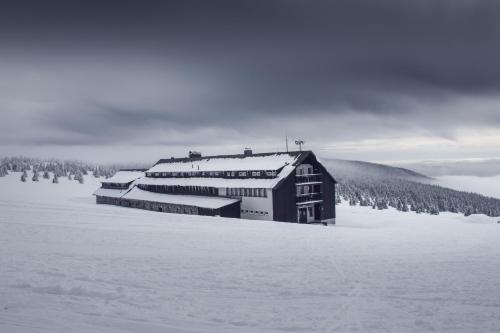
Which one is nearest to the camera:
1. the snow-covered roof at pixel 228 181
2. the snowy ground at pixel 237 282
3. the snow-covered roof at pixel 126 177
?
the snowy ground at pixel 237 282

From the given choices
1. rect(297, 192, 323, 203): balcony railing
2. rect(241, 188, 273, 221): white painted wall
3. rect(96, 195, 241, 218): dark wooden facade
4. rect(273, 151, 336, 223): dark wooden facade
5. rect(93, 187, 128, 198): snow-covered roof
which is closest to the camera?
rect(241, 188, 273, 221): white painted wall

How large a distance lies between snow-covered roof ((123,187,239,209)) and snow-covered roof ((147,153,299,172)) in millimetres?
5088

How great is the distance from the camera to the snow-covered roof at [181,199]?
48844 millimetres

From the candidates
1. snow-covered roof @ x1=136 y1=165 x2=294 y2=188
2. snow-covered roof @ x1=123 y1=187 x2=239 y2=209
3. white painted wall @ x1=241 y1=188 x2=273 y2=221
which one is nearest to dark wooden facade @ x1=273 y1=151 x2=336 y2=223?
white painted wall @ x1=241 y1=188 x2=273 y2=221

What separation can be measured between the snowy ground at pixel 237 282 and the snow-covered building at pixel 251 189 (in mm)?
20508

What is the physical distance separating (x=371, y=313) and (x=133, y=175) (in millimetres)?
70280

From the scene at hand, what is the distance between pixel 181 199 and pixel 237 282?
135 feet

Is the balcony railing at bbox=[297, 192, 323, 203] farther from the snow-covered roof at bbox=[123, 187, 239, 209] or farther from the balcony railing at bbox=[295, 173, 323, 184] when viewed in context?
the snow-covered roof at bbox=[123, 187, 239, 209]

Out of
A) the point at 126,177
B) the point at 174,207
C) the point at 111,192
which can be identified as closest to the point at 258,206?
the point at 174,207

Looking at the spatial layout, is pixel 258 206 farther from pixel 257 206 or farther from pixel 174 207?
pixel 174 207

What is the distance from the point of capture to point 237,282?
51.0ft

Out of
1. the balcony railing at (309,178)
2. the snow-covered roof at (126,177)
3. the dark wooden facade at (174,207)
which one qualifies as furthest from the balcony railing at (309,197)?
the snow-covered roof at (126,177)

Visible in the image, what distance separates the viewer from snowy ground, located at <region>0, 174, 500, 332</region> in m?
11.5

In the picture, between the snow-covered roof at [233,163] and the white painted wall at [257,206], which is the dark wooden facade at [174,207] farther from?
the snow-covered roof at [233,163]
